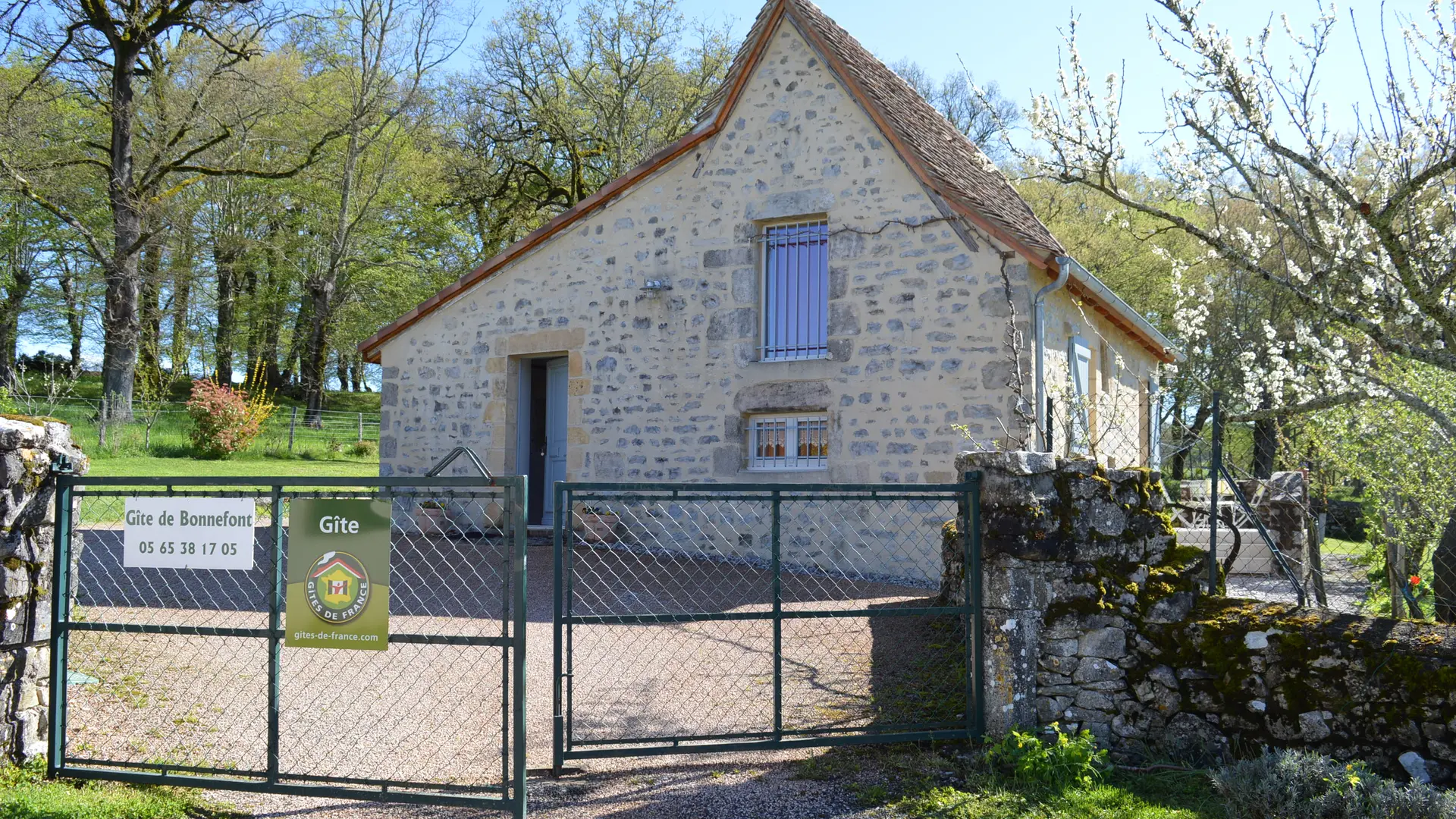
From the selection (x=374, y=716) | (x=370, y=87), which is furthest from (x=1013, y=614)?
(x=370, y=87)

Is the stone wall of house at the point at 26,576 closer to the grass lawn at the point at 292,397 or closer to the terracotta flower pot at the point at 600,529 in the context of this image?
the terracotta flower pot at the point at 600,529

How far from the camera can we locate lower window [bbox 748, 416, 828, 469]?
1168 cm

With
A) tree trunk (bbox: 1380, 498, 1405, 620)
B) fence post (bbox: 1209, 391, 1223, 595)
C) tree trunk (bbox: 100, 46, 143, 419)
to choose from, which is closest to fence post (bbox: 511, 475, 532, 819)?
fence post (bbox: 1209, 391, 1223, 595)

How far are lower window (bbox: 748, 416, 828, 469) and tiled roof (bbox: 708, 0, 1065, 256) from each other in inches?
112

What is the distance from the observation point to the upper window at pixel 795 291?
463 inches

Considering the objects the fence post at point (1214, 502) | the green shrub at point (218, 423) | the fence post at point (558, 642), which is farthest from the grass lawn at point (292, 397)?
the fence post at point (1214, 502)

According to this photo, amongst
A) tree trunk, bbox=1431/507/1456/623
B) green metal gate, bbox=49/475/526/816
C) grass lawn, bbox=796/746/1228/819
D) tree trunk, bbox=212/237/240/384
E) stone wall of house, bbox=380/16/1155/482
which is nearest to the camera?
grass lawn, bbox=796/746/1228/819

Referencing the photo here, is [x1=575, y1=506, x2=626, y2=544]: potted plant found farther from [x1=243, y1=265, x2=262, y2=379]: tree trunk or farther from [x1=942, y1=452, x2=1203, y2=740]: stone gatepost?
[x1=243, y1=265, x2=262, y2=379]: tree trunk

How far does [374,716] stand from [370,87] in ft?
72.5

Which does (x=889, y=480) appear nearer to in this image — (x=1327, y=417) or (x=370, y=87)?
(x=1327, y=417)

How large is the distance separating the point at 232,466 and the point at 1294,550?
16.8m

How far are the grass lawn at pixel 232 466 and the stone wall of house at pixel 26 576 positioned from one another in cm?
1037

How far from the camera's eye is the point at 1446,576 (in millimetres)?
6031

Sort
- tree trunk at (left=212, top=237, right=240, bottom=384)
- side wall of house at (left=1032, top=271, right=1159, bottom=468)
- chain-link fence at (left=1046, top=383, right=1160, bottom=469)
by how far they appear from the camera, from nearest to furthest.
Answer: side wall of house at (left=1032, top=271, right=1159, bottom=468)
chain-link fence at (left=1046, top=383, right=1160, bottom=469)
tree trunk at (left=212, top=237, right=240, bottom=384)
